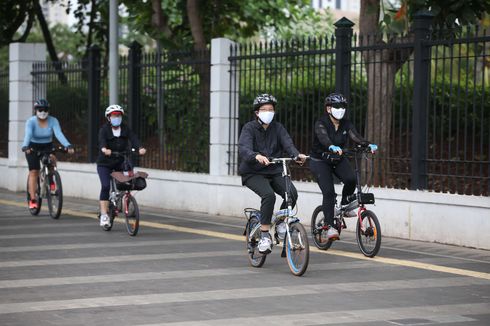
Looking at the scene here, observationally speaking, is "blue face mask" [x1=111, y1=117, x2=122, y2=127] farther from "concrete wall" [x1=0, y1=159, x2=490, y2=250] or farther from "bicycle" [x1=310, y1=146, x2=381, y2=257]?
"bicycle" [x1=310, y1=146, x2=381, y2=257]

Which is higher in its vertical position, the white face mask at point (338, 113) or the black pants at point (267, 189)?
the white face mask at point (338, 113)

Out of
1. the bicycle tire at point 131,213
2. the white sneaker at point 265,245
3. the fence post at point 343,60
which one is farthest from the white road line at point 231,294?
the fence post at point 343,60

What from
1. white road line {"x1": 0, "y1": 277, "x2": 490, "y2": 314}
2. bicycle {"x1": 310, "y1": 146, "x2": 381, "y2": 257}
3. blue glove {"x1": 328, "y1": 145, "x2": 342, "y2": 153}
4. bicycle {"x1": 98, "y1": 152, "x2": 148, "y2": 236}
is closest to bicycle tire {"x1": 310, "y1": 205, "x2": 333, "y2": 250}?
bicycle {"x1": 310, "y1": 146, "x2": 381, "y2": 257}

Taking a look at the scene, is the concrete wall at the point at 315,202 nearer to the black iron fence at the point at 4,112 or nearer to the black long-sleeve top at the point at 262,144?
the black long-sleeve top at the point at 262,144

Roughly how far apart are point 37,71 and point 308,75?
8.61m

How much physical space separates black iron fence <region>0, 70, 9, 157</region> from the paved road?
31.3ft

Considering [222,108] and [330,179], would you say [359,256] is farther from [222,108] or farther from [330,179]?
[222,108]

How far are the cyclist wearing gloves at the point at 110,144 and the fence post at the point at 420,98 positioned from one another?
3509 mm

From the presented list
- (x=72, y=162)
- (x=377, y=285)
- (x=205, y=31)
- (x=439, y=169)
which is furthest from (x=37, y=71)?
(x=377, y=285)

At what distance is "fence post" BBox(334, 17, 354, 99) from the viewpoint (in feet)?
49.0

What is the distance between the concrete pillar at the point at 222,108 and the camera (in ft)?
56.7

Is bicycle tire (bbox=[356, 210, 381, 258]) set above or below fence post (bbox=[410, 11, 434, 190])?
below

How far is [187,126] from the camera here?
18531 millimetres

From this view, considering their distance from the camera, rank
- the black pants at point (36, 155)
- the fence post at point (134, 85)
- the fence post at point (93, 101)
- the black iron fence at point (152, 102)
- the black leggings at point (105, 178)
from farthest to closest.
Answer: the fence post at point (93, 101) < the fence post at point (134, 85) < the black iron fence at point (152, 102) < the black pants at point (36, 155) < the black leggings at point (105, 178)
